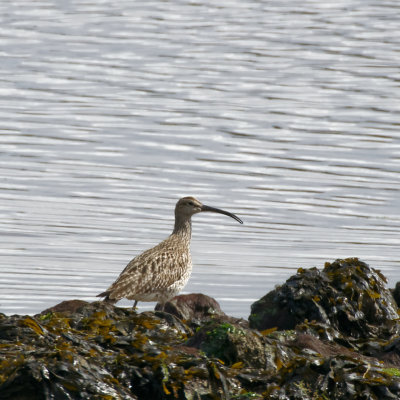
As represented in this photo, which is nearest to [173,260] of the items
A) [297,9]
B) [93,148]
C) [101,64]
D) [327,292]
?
[327,292]

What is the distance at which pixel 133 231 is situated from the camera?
1797 cm

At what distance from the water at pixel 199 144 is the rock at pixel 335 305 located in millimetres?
2408

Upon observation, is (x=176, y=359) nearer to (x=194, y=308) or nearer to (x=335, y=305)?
(x=335, y=305)

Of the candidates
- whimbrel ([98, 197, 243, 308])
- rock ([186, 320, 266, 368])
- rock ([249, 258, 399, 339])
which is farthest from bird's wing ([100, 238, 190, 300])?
rock ([186, 320, 266, 368])

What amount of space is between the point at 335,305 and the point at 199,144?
454 inches

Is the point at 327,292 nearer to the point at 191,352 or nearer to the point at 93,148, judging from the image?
the point at 191,352

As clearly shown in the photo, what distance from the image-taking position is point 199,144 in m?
23.1

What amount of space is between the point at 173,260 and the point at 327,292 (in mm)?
2423

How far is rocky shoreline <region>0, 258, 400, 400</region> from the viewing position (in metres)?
8.41

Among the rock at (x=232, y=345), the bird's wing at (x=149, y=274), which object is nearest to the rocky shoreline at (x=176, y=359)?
the rock at (x=232, y=345)

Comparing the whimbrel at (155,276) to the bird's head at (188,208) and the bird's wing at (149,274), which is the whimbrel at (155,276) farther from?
the bird's head at (188,208)

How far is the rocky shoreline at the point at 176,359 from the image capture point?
8.41 meters

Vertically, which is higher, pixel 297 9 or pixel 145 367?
pixel 297 9

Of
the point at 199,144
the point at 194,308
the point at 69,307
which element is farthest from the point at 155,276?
the point at 199,144
